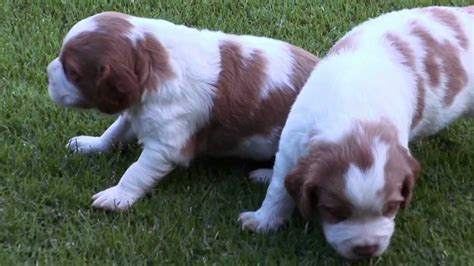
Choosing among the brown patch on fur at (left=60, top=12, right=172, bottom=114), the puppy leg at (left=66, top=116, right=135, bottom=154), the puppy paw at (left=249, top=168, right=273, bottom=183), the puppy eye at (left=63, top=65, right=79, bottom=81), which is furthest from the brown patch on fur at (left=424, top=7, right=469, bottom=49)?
the puppy eye at (left=63, top=65, right=79, bottom=81)

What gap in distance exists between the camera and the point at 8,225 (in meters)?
5.05

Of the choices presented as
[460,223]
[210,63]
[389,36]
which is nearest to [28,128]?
[210,63]

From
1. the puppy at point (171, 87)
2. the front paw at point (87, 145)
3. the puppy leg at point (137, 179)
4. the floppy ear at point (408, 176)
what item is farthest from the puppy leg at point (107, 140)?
the floppy ear at point (408, 176)

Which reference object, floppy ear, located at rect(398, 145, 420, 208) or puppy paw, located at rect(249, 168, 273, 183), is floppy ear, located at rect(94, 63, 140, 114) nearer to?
puppy paw, located at rect(249, 168, 273, 183)

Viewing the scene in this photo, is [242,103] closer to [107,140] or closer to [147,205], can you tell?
[147,205]

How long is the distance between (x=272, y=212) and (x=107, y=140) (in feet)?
4.08

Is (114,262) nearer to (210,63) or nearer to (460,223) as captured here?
(210,63)

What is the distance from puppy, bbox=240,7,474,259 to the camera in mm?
4379

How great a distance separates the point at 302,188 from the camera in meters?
4.52

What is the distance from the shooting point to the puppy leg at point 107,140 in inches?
226

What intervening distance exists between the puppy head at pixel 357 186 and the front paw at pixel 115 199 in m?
1.04

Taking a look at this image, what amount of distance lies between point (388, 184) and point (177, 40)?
1.61 metres

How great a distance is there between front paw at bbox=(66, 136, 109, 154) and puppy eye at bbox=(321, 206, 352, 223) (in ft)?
5.67

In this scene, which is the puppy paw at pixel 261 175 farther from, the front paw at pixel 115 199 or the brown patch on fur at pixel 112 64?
the brown patch on fur at pixel 112 64
